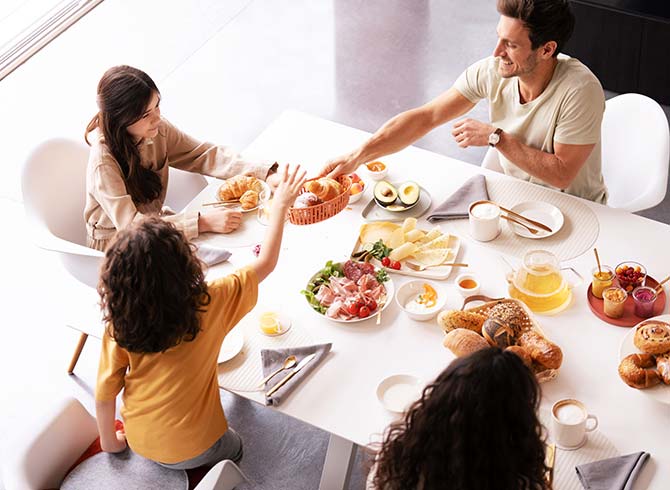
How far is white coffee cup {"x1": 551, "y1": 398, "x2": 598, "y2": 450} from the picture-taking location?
2020mm

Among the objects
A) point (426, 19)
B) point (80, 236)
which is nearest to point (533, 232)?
point (80, 236)

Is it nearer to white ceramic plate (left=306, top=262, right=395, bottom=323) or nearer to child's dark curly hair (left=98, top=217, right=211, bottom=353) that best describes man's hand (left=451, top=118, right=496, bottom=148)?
white ceramic plate (left=306, top=262, right=395, bottom=323)

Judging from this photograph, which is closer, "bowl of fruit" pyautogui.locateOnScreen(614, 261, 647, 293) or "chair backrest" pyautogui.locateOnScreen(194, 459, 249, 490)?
"chair backrest" pyautogui.locateOnScreen(194, 459, 249, 490)

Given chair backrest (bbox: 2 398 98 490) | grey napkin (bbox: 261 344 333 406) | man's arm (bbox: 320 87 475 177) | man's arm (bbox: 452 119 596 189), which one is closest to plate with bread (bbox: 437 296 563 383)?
grey napkin (bbox: 261 344 333 406)

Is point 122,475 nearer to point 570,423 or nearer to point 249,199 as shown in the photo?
point 249,199

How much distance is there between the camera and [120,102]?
271 centimetres

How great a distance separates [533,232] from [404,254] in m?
0.40

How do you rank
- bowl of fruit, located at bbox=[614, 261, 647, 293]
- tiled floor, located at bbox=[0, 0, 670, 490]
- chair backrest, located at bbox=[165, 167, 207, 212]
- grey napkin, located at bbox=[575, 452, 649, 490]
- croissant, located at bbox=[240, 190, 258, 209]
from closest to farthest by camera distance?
grey napkin, located at bbox=[575, 452, 649, 490] < bowl of fruit, located at bbox=[614, 261, 647, 293] < croissant, located at bbox=[240, 190, 258, 209] < chair backrest, located at bbox=[165, 167, 207, 212] < tiled floor, located at bbox=[0, 0, 670, 490]

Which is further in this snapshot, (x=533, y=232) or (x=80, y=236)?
(x=80, y=236)

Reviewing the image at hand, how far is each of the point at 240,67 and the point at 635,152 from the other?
253 centimetres

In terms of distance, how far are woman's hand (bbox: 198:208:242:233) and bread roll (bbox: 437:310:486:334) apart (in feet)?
2.55

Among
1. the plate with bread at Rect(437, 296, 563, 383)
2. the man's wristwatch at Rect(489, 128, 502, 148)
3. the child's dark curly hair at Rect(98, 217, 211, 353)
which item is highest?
the child's dark curly hair at Rect(98, 217, 211, 353)

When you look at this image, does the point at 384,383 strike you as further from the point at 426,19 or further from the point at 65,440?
the point at 426,19

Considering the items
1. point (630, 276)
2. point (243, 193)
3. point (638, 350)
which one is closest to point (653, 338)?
point (638, 350)
